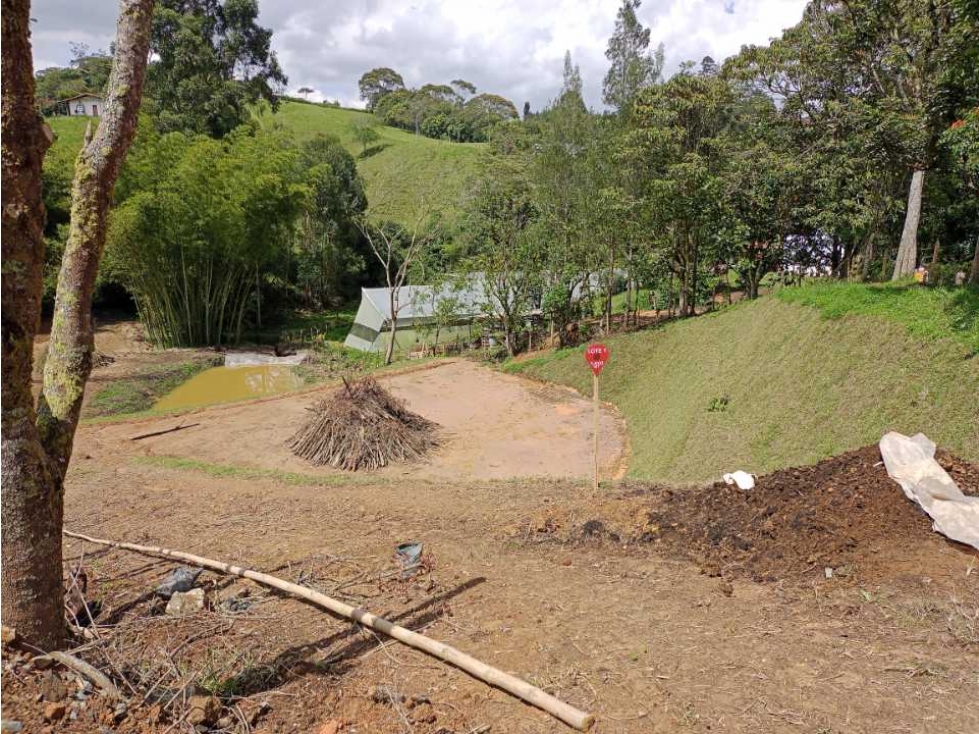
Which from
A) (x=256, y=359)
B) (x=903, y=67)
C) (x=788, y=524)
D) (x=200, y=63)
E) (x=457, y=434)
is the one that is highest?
(x=200, y=63)

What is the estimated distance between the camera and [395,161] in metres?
47.8

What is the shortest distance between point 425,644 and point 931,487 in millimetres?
3348

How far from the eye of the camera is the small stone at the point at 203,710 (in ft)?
8.42

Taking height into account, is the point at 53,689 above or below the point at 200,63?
below

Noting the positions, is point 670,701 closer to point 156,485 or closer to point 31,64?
point 31,64

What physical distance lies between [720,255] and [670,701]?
1485 centimetres

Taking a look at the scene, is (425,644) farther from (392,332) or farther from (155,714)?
(392,332)

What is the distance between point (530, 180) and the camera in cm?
2000

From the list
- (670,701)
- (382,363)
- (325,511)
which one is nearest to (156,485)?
(325,511)

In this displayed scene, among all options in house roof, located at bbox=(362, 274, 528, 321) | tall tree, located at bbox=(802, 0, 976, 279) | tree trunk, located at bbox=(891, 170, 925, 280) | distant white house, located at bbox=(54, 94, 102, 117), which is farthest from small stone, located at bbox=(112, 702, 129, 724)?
distant white house, located at bbox=(54, 94, 102, 117)

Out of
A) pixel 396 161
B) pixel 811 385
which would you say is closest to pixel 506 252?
pixel 811 385

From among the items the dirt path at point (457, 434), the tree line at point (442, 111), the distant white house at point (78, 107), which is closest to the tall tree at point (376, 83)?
the tree line at point (442, 111)

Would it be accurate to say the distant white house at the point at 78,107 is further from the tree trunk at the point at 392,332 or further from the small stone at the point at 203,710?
the small stone at the point at 203,710

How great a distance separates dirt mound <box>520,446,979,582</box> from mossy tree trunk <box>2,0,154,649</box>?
3.18 m
